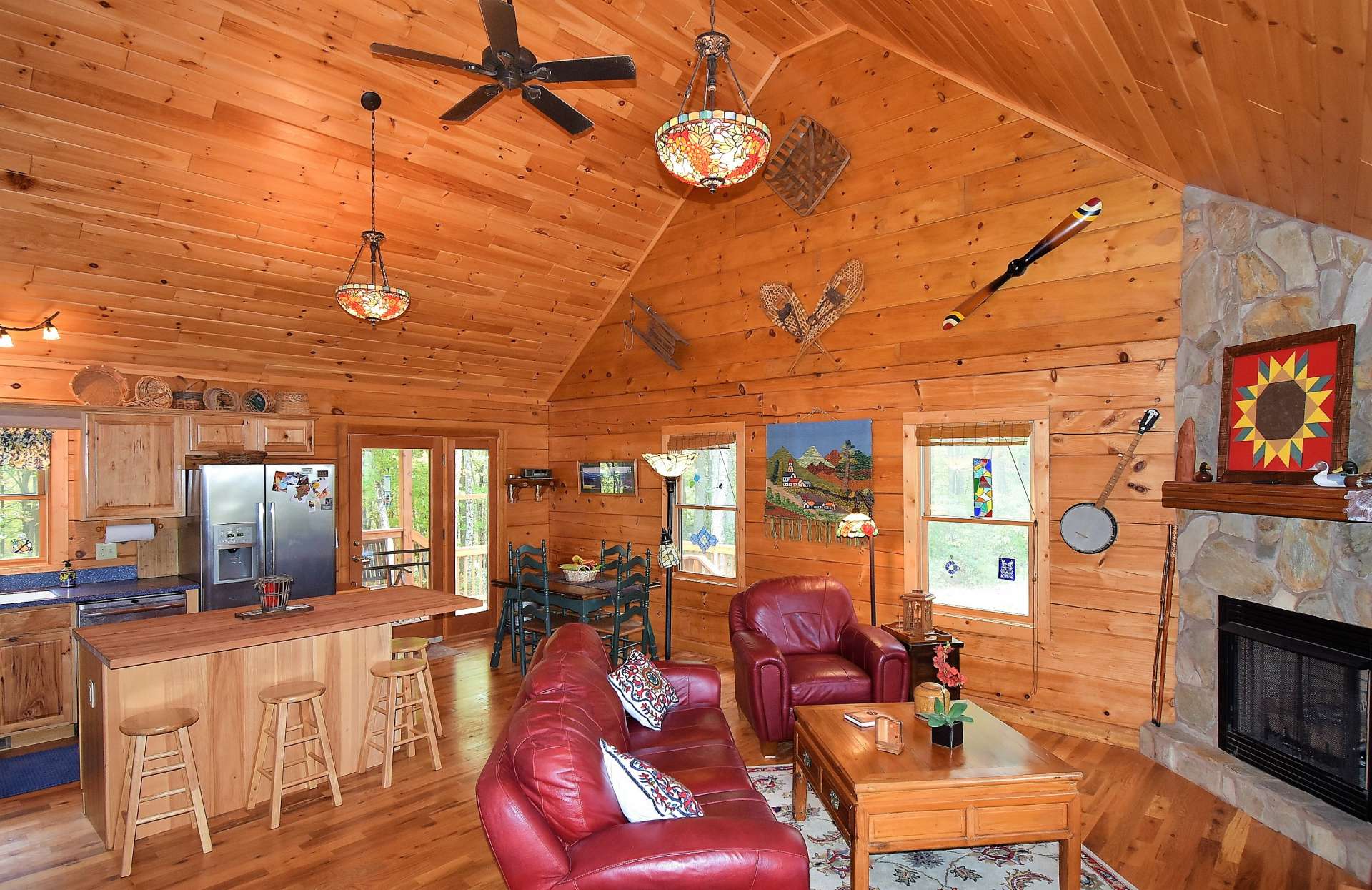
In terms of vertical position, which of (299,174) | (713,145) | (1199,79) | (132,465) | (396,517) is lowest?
(396,517)

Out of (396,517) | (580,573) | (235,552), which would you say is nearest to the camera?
(235,552)

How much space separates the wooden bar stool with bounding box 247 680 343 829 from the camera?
11.5 ft

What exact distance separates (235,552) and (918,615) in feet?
16.0

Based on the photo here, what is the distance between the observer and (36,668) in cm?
463

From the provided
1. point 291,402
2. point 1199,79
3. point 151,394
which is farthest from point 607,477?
point 1199,79

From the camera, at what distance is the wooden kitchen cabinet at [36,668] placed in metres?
4.54

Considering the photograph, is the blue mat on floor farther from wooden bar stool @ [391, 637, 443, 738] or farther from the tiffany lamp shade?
the tiffany lamp shade

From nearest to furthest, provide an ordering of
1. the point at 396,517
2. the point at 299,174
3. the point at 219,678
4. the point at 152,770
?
the point at 152,770, the point at 219,678, the point at 299,174, the point at 396,517

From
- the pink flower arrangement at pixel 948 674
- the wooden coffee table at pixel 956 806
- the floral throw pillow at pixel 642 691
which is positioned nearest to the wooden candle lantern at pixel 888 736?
the wooden coffee table at pixel 956 806

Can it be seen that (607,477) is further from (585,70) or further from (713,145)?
(713,145)

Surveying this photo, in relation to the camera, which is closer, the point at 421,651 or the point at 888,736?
the point at 888,736

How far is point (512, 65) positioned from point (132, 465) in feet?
13.9

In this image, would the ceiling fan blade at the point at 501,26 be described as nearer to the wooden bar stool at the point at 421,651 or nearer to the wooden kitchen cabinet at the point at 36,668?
the wooden bar stool at the point at 421,651

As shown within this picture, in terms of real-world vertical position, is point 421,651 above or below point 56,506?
below
